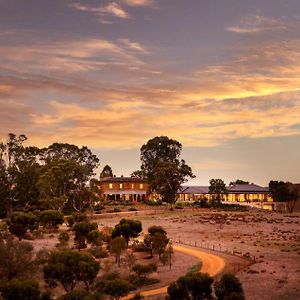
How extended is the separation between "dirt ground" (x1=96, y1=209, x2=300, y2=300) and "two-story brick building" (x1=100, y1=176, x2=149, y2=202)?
3667cm

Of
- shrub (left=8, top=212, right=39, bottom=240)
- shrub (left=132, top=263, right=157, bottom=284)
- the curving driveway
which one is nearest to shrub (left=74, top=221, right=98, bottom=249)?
shrub (left=8, top=212, right=39, bottom=240)

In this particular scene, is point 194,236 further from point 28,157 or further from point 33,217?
point 28,157

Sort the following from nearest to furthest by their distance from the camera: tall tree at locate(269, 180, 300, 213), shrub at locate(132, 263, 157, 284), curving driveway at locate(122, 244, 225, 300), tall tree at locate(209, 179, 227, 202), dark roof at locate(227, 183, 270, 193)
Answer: curving driveway at locate(122, 244, 225, 300)
shrub at locate(132, 263, 157, 284)
tall tree at locate(269, 180, 300, 213)
tall tree at locate(209, 179, 227, 202)
dark roof at locate(227, 183, 270, 193)

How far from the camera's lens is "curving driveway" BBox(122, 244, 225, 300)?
40031 mm

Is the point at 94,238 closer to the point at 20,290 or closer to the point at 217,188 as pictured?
the point at 20,290

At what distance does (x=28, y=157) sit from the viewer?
115 metres

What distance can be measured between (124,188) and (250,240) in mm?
87907

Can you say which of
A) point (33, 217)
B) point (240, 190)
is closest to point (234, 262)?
point (33, 217)

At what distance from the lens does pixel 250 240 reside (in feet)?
232

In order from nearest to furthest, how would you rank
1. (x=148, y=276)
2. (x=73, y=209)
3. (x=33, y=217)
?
(x=148, y=276)
(x=33, y=217)
(x=73, y=209)

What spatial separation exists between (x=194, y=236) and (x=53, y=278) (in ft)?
134

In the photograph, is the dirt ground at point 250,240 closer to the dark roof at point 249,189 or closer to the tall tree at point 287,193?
the tall tree at point 287,193

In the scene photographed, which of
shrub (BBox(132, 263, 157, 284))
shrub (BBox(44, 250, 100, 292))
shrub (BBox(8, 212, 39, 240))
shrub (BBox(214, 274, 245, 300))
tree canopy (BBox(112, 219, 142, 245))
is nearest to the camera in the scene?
shrub (BBox(214, 274, 245, 300))

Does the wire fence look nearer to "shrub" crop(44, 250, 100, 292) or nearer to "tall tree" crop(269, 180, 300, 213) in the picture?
"shrub" crop(44, 250, 100, 292)
